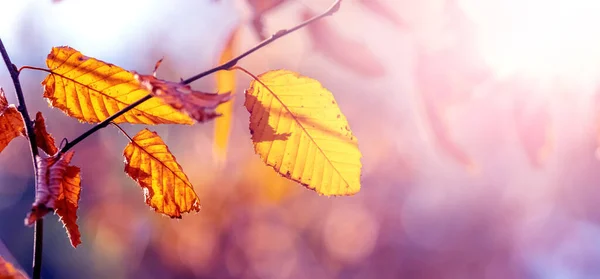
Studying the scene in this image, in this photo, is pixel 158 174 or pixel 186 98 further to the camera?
pixel 158 174

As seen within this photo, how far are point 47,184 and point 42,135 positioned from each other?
0.22 feet

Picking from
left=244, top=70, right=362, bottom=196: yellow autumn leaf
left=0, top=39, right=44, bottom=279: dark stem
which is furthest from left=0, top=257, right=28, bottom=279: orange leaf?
left=244, top=70, right=362, bottom=196: yellow autumn leaf

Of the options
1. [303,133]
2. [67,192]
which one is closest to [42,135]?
[67,192]

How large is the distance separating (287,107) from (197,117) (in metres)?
0.12

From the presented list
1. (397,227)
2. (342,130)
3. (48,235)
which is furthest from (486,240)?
(48,235)

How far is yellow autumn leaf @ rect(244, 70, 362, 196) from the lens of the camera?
0.73ft

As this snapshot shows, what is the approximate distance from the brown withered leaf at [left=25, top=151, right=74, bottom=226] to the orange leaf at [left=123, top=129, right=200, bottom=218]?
0.20 ft

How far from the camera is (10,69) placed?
0.18 meters

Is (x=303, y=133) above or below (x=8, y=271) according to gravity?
above

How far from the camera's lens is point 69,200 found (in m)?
0.20

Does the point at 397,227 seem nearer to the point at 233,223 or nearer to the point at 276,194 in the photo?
the point at 276,194

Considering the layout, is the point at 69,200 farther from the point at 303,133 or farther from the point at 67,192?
the point at 303,133

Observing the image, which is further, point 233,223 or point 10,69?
point 233,223

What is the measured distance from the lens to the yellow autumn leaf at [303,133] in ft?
0.73
